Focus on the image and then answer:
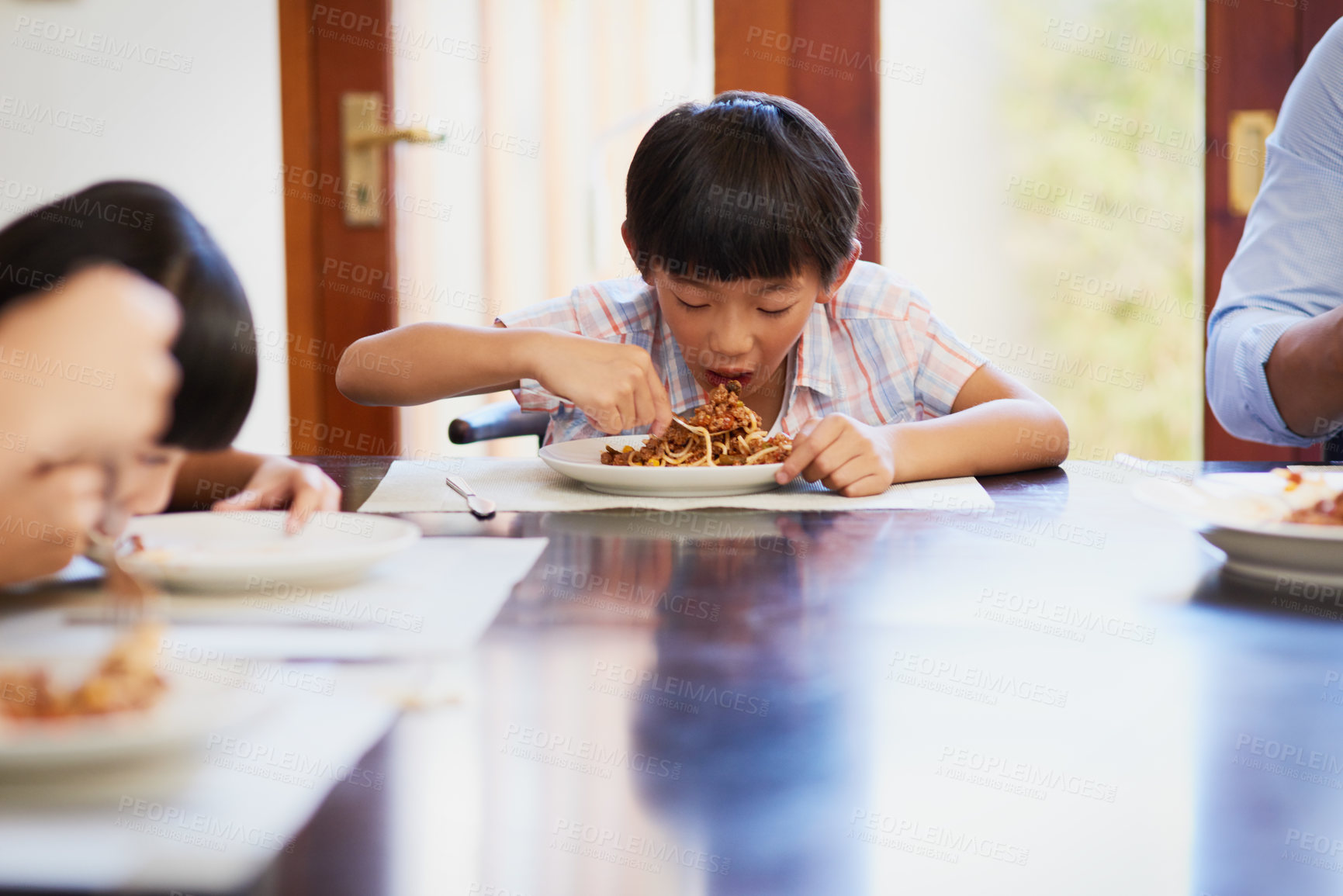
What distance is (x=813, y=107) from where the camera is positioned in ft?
8.27

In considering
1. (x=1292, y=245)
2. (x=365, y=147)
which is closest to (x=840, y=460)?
(x=1292, y=245)

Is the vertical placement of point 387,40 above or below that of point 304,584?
above

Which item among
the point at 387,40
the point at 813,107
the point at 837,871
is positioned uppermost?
the point at 387,40

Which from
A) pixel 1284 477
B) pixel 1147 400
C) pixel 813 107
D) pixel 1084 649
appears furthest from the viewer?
pixel 1147 400

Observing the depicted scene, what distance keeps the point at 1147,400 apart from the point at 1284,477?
204 centimetres

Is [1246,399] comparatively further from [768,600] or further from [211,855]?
[211,855]

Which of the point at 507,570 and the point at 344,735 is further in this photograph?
the point at 507,570

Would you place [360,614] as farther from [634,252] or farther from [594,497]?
[634,252]

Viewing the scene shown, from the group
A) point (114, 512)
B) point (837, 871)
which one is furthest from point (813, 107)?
point (837, 871)

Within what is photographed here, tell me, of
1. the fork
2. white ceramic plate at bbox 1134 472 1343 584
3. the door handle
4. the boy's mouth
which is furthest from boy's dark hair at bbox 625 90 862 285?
the door handle

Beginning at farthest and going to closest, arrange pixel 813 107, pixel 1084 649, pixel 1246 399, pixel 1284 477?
pixel 813 107 → pixel 1246 399 → pixel 1284 477 → pixel 1084 649

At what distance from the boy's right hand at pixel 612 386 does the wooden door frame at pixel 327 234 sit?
1507 millimetres

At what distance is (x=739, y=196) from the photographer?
142cm

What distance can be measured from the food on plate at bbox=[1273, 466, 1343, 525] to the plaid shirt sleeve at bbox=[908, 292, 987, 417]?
74cm
